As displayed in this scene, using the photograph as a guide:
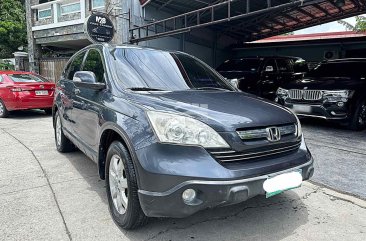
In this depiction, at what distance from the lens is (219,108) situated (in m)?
2.76

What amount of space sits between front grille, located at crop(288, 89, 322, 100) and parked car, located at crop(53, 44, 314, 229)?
4.31 metres

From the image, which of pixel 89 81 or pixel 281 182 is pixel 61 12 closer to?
pixel 89 81

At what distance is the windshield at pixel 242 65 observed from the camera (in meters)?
10.1

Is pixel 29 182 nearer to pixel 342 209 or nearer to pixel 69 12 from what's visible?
pixel 342 209

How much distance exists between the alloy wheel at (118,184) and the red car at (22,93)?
7277 millimetres

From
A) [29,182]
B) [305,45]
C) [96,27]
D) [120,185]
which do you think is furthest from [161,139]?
[305,45]

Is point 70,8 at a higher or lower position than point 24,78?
higher

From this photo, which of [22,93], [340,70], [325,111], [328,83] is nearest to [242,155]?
[325,111]

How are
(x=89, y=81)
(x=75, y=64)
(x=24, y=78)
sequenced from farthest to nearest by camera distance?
(x=24, y=78)
(x=75, y=64)
(x=89, y=81)

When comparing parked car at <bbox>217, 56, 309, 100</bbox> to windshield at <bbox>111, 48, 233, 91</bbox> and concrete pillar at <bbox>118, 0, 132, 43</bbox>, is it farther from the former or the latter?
windshield at <bbox>111, 48, 233, 91</bbox>

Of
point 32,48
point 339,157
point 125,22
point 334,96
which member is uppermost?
point 125,22

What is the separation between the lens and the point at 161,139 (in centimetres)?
243

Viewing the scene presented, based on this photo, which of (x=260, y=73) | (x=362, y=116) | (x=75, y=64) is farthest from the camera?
(x=260, y=73)

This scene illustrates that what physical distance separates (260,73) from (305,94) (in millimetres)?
2819
